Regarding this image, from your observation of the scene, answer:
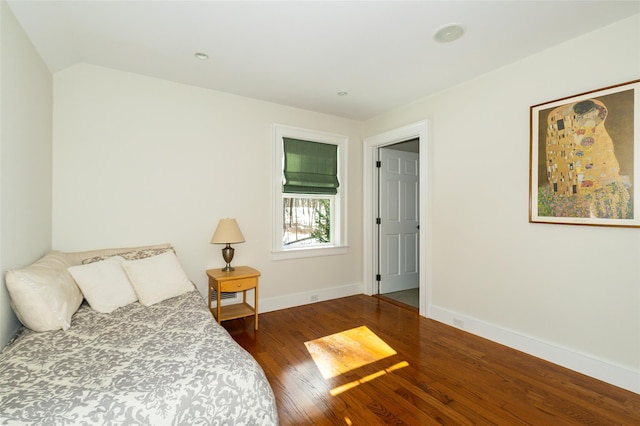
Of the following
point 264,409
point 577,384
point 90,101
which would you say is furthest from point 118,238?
point 577,384

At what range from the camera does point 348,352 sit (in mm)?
2678

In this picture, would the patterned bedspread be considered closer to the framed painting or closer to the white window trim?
the white window trim

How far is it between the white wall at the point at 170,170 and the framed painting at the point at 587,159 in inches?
98.6

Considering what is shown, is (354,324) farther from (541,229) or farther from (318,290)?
(541,229)

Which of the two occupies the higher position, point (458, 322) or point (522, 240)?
point (522, 240)

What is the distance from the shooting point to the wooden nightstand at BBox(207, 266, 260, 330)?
3.03 m

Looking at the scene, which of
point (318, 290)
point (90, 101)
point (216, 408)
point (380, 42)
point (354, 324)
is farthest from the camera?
point (318, 290)

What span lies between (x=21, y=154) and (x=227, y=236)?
1.65 metres

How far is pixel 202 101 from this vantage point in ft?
10.9

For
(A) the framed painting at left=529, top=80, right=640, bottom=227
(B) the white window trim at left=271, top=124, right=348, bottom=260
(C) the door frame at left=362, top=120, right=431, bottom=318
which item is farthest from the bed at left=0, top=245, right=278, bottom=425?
(C) the door frame at left=362, top=120, right=431, bottom=318

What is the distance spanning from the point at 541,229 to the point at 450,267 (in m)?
0.98

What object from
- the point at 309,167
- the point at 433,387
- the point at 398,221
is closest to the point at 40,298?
the point at 433,387

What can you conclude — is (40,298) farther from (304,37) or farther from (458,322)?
(458,322)

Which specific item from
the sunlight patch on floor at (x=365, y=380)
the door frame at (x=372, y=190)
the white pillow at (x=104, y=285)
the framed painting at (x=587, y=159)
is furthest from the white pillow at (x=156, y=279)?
the framed painting at (x=587, y=159)
